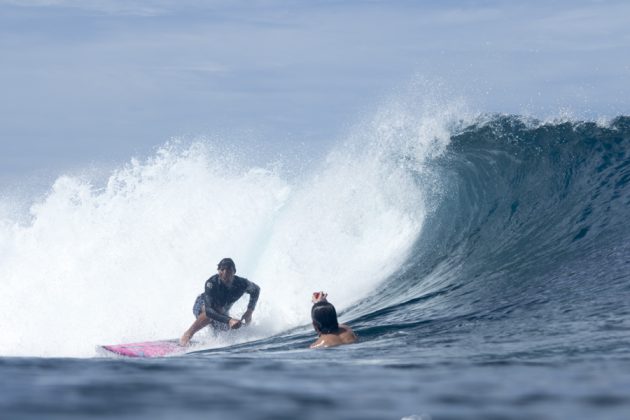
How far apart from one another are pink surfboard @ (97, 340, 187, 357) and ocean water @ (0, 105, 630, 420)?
450mm

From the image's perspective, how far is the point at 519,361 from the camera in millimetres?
6078

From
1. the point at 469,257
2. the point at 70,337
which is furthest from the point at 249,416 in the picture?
the point at 70,337

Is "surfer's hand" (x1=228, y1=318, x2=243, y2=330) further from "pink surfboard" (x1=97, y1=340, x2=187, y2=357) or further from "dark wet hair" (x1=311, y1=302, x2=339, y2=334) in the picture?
"dark wet hair" (x1=311, y1=302, x2=339, y2=334)

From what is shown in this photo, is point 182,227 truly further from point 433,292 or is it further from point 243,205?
point 433,292

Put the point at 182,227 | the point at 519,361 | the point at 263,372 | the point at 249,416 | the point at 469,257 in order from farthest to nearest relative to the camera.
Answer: the point at 182,227 < the point at 469,257 < the point at 519,361 < the point at 263,372 < the point at 249,416

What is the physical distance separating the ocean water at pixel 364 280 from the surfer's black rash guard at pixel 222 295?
0.37m

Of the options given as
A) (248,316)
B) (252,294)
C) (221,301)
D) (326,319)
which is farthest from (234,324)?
(326,319)

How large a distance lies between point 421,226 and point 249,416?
40.0 ft

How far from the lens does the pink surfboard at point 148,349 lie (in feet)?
36.0

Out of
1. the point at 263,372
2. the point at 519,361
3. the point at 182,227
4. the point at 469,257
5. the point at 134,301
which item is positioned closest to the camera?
the point at 263,372

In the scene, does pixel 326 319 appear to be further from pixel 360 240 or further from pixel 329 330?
pixel 360 240

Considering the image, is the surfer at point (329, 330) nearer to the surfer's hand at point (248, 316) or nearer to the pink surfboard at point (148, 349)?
the pink surfboard at point (148, 349)

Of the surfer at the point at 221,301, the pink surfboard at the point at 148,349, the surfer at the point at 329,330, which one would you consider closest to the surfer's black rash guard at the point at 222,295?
the surfer at the point at 221,301

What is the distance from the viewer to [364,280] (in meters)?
14.7
